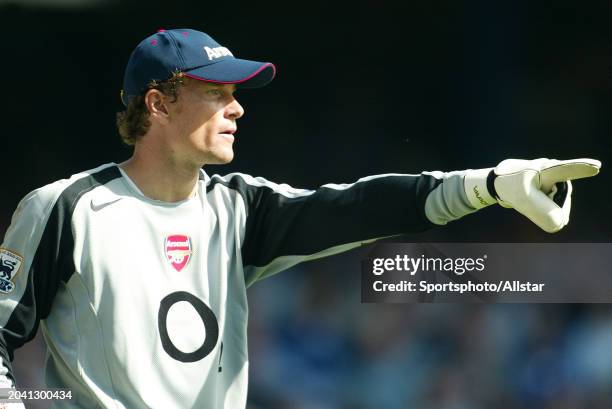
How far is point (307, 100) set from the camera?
134 inches

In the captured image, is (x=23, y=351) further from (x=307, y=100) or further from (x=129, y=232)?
(x=129, y=232)

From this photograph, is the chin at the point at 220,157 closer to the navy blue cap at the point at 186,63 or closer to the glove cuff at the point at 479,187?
the navy blue cap at the point at 186,63

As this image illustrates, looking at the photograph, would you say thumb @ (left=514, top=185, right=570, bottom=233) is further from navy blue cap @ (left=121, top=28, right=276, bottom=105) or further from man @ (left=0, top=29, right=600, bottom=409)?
navy blue cap @ (left=121, top=28, right=276, bottom=105)

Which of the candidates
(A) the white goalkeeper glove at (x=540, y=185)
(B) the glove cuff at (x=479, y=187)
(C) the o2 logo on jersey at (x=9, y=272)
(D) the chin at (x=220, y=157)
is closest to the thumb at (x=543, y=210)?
(A) the white goalkeeper glove at (x=540, y=185)

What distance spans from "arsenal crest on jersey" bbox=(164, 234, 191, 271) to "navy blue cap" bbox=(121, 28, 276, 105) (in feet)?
1.11

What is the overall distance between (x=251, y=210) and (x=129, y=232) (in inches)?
11.4

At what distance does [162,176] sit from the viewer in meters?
2.20

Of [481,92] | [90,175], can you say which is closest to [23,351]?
[90,175]

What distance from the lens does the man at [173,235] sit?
2076 millimetres

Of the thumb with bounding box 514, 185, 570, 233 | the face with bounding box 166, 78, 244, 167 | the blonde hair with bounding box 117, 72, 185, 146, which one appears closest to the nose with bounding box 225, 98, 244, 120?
the face with bounding box 166, 78, 244, 167

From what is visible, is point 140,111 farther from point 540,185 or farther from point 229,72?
point 540,185

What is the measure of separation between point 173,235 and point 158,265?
7 cm

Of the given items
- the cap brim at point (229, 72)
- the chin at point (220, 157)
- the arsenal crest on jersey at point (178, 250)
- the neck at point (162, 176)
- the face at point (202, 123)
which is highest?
the cap brim at point (229, 72)

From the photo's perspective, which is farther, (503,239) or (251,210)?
(503,239)
